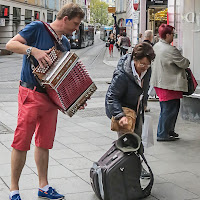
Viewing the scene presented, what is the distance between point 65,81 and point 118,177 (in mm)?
1051

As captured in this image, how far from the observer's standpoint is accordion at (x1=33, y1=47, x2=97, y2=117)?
4145 mm

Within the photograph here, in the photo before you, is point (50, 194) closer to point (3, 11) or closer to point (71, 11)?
point (71, 11)

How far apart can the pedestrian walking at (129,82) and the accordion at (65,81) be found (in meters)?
0.29

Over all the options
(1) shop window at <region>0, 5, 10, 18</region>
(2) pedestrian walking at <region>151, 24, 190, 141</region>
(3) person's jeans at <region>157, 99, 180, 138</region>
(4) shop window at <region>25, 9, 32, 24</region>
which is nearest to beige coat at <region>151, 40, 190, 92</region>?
(2) pedestrian walking at <region>151, 24, 190, 141</region>

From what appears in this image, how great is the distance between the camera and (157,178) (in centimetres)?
548

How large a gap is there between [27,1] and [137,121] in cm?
4703

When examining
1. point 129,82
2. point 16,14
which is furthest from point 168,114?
point 16,14

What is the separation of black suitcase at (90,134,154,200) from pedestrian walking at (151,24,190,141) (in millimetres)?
3173

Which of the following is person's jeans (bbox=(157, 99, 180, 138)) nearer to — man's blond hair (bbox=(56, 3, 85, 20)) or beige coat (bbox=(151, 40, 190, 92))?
beige coat (bbox=(151, 40, 190, 92))

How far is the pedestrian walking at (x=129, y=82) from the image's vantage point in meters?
4.62

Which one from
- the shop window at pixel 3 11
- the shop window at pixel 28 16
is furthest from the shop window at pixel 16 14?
the shop window at pixel 3 11

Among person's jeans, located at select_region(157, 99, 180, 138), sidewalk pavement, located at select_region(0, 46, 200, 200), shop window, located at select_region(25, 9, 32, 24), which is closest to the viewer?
sidewalk pavement, located at select_region(0, 46, 200, 200)

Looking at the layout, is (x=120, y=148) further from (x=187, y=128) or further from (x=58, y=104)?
(x=187, y=128)

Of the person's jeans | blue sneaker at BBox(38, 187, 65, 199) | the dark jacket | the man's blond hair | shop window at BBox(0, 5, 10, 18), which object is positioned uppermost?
shop window at BBox(0, 5, 10, 18)
